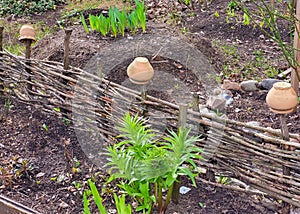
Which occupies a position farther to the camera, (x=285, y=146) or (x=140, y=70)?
(x=140, y=70)

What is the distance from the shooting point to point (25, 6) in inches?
275

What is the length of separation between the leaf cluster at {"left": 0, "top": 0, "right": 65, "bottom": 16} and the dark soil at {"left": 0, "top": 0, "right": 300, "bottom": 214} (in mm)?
1721

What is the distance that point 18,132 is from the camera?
149 inches

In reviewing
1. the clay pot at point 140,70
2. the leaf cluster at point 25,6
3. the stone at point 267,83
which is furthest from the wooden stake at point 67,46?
the leaf cluster at point 25,6

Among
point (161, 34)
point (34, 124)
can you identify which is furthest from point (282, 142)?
point (161, 34)

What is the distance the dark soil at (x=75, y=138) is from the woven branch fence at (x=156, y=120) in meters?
0.15

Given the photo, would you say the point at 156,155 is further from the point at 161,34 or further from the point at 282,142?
the point at 161,34

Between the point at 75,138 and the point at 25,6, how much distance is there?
3773mm

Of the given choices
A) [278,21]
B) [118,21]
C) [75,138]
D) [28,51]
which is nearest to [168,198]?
[75,138]

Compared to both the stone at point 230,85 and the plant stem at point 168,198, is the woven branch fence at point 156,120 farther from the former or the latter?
the stone at point 230,85

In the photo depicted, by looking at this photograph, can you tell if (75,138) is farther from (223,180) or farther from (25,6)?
(25,6)

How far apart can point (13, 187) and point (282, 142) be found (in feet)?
5.17

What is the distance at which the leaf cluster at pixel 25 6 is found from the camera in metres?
6.88

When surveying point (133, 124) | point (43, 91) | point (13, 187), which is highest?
point (133, 124)
